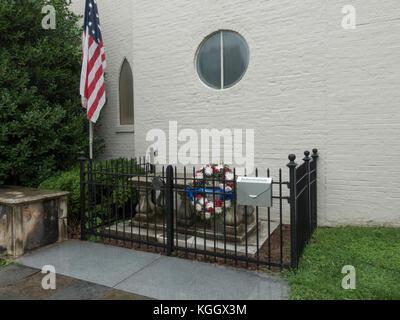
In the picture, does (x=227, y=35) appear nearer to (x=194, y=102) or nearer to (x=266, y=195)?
(x=194, y=102)

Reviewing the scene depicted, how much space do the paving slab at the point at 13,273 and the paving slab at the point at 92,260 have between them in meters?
0.11

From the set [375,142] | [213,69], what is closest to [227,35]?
[213,69]

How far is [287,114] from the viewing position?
18.4 feet

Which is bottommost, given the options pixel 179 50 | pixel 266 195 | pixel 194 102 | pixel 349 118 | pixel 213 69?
pixel 266 195

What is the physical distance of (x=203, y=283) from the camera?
11.0 feet

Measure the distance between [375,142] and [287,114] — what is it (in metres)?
1.58

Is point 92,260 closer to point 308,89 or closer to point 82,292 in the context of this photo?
point 82,292

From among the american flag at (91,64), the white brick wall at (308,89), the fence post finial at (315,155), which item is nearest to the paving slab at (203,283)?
the fence post finial at (315,155)

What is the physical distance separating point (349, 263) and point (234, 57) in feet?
14.6

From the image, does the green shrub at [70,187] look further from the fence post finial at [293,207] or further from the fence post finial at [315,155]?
the fence post finial at [315,155]

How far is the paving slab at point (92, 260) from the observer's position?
356 cm

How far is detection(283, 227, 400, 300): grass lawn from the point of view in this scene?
3023 millimetres

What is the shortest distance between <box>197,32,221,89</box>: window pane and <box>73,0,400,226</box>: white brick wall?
0.17 m
